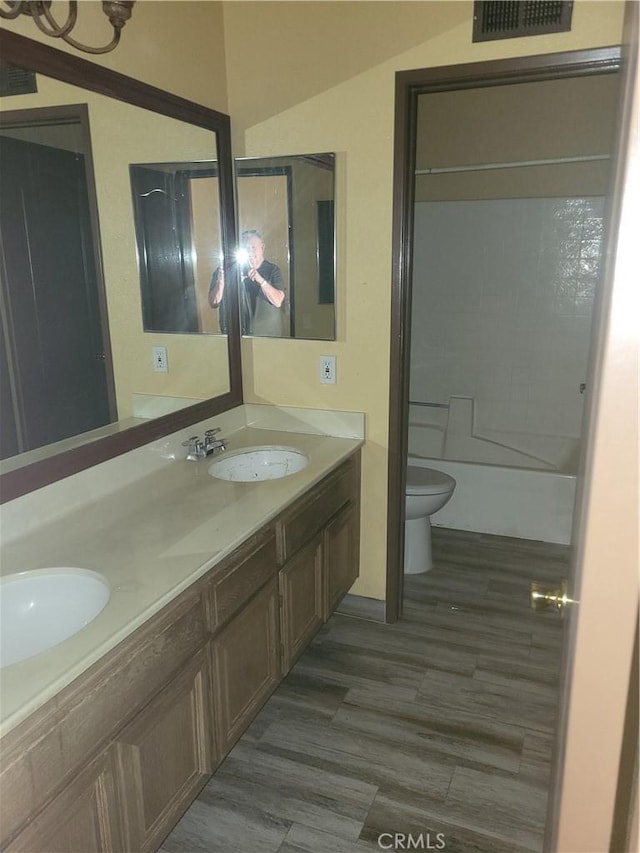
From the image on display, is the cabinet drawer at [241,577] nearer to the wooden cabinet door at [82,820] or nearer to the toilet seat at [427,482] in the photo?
the wooden cabinet door at [82,820]

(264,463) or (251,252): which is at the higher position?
(251,252)

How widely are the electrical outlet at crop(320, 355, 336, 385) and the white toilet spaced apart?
76cm

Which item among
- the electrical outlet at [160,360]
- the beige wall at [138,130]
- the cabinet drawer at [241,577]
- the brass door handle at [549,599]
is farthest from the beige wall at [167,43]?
the brass door handle at [549,599]

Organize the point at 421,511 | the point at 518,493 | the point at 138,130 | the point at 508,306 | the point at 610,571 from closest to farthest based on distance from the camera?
the point at 610,571, the point at 138,130, the point at 421,511, the point at 518,493, the point at 508,306

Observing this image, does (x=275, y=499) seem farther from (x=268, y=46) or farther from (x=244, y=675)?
(x=268, y=46)

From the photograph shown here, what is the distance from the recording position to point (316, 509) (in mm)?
2199

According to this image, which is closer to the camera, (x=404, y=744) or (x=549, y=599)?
(x=549, y=599)

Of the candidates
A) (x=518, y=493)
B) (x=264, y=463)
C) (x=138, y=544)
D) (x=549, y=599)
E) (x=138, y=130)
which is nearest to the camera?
(x=549, y=599)

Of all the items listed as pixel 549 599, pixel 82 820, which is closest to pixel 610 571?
pixel 549 599

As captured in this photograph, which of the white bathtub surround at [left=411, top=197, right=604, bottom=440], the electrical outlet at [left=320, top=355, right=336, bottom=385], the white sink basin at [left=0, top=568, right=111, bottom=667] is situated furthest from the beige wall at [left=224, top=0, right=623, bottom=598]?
the white bathtub surround at [left=411, top=197, right=604, bottom=440]

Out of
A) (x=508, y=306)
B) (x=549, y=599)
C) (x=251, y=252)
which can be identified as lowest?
(x=549, y=599)

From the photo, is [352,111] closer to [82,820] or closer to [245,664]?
[245,664]

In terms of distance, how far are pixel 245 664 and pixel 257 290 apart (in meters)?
1.47

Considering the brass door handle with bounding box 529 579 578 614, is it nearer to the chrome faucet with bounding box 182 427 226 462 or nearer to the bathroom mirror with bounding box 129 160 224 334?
the chrome faucet with bounding box 182 427 226 462
